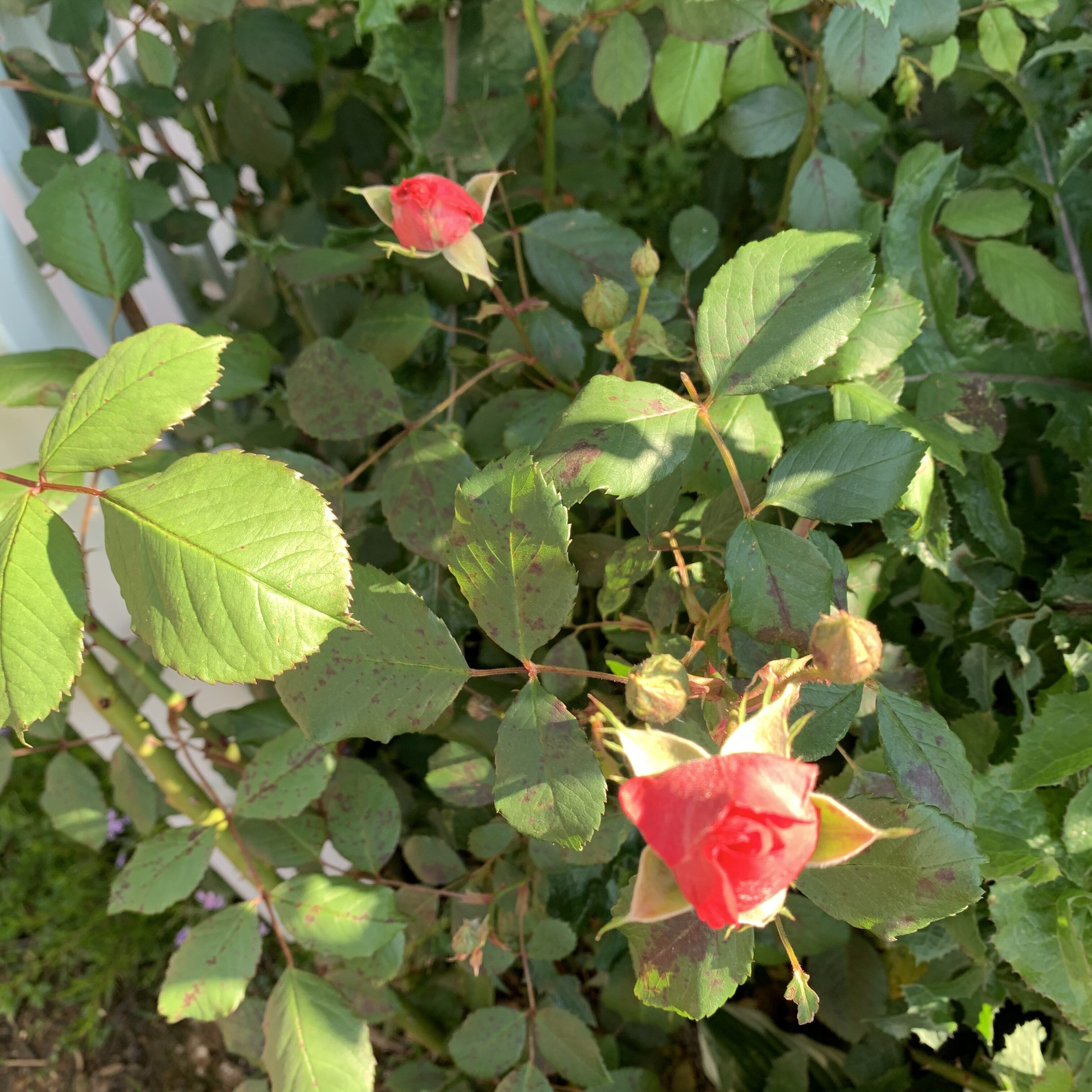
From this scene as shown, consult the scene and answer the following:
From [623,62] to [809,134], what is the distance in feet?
0.71

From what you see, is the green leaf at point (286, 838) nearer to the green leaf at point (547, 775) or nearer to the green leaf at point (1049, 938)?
the green leaf at point (547, 775)

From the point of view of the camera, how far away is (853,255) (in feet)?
1.65

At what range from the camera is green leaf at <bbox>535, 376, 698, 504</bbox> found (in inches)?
18.3

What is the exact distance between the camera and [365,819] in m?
0.80

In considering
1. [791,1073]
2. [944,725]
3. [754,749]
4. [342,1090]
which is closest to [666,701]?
[754,749]

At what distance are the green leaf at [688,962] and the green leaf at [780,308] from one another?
309 mm

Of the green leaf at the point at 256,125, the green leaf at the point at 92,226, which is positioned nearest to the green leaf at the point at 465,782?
the green leaf at the point at 92,226

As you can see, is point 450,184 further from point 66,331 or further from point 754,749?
point 66,331

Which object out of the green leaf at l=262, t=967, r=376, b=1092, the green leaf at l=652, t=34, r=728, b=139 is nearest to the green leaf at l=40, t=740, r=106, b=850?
the green leaf at l=262, t=967, r=376, b=1092

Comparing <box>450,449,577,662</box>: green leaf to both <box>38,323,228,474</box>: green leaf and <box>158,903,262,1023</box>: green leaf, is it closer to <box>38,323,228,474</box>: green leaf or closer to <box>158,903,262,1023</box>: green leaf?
<box>38,323,228,474</box>: green leaf

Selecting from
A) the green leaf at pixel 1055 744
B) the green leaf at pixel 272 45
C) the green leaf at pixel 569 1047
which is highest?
the green leaf at pixel 272 45

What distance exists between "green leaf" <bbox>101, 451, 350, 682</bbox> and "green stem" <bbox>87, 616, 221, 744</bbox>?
0.30 metres

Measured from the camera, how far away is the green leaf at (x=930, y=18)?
2.03 feet

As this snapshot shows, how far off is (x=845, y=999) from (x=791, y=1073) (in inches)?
4.1
